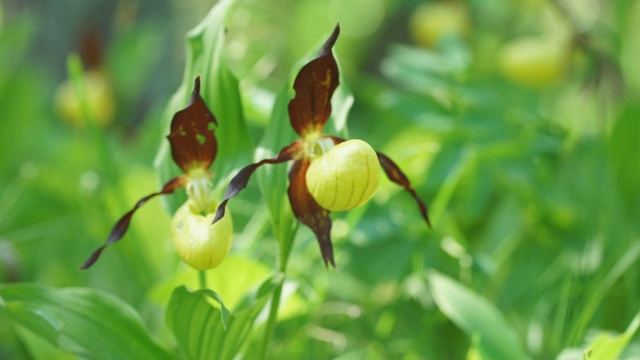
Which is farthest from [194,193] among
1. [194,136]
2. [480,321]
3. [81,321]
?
[480,321]

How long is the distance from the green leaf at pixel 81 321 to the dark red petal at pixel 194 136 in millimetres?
157

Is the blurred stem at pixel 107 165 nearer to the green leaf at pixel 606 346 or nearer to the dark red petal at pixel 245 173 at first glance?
the dark red petal at pixel 245 173

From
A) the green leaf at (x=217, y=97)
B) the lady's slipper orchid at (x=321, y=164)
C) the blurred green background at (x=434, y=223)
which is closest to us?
the lady's slipper orchid at (x=321, y=164)

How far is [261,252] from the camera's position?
109cm

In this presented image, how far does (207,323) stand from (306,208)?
0.46ft

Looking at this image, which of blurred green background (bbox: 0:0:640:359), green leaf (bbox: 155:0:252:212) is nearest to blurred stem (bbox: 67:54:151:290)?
blurred green background (bbox: 0:0:640:359)

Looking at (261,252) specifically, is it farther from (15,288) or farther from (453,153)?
(15,288)

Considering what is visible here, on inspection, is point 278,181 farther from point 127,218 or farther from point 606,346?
point 606,346

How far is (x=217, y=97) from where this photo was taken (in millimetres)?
732

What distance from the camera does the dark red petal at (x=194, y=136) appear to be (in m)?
0.65

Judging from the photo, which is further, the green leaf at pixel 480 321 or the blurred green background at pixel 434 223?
the blurred green background at pixel 434 223

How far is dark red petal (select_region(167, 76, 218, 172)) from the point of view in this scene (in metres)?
0.65

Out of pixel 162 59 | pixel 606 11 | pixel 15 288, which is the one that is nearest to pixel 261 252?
pixel 15 288

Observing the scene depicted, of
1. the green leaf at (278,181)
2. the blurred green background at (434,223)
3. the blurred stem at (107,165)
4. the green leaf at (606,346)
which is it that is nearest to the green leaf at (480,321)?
the blurred green background at (434,223)
